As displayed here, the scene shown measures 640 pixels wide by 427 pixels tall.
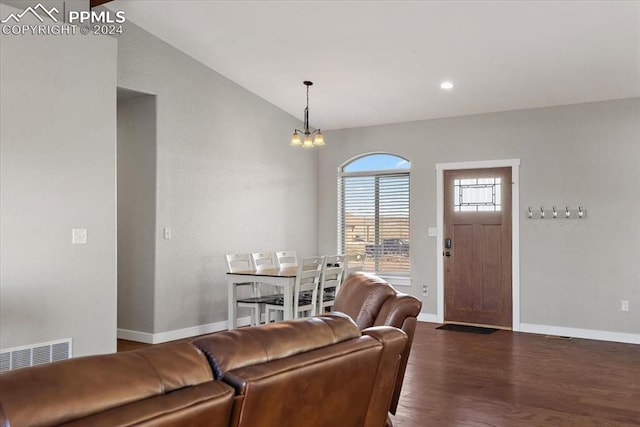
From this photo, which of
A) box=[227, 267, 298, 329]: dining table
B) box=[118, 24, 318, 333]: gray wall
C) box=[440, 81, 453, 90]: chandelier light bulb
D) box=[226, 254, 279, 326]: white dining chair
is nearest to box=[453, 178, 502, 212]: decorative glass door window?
box=[440, 81, 453, 90]: chandelier light bulb

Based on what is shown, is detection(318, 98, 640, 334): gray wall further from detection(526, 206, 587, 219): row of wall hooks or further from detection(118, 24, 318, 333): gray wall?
detection(118, 24, 318, 333): gray wall

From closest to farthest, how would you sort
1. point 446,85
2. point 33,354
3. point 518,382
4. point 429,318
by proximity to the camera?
point 33,354 < point 518,382 < point 446,85 < point 429,318

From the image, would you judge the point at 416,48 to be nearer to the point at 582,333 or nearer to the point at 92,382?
the point at 582,333

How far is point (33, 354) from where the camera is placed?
13.4 ft

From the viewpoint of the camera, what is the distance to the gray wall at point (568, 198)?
607cm

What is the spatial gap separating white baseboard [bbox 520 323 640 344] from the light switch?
16.7 feet

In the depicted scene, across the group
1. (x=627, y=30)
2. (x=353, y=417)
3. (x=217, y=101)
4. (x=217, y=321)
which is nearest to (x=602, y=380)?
(x=627, y=30)

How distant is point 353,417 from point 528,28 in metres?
4.15

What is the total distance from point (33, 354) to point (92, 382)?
3536 millimetres

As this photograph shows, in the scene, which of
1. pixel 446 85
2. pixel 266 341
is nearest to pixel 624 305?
pixel 446 85

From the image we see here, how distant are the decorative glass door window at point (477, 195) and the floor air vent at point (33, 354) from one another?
493 centimetres

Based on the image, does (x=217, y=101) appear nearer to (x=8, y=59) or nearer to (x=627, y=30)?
(x=8, y=59)

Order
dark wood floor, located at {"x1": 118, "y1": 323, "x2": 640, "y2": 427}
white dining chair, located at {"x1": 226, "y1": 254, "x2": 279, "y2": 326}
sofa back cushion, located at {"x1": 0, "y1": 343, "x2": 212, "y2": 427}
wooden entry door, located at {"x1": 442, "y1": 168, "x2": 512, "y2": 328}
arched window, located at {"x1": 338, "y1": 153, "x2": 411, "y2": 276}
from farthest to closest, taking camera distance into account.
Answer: arched window, located at {"x1": 338, "y1": 153, "x2": 411, "y2": 276}
wooden entry door, located at {"x1": 442, "y1": 168, "x2": 512, "y2": 328}
white dining chair, located at {"x1": 226, "y1": 254, "x2": 279, "y2": 326}
dark wood floor, located at {"x1": 118, "y1": 323, "x2": 640, "y2": 427}
sofa back cushion, located at {"x1": 0, "y1": 343, "x2": 212, "y2": 427}

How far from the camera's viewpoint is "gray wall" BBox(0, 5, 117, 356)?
3.97m
